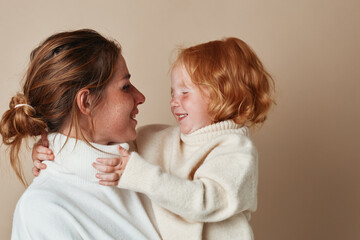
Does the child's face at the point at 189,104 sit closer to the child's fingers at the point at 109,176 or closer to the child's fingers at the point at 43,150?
the child's fingers at the point at 109,176

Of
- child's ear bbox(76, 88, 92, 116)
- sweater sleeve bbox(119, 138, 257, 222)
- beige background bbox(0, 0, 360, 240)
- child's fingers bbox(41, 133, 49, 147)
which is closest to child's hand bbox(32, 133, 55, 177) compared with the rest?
child's fingers bbox(41, 133, 49, 147)

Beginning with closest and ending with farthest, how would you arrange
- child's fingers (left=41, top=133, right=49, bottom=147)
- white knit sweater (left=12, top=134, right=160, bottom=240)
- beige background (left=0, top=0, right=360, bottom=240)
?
white knit sweater (left=12, top=134, right=160, bottom=240) < child's fingers (left=41, top=133, right=49, bottom=147) < beige background (left=0, top=0, right=360, bottom=240)

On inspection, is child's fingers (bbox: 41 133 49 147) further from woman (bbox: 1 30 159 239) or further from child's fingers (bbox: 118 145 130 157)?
child's fingers (bbox: 118 145 130 157)

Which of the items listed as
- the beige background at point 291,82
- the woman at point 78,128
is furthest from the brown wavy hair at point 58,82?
the beige background at point 291,82

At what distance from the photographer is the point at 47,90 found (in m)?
1.71

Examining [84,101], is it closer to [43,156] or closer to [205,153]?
[43,156]

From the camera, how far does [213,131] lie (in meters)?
1.93

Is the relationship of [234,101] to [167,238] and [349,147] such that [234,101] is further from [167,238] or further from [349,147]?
[349,147]

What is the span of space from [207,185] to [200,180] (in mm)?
35

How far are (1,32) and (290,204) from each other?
194cm

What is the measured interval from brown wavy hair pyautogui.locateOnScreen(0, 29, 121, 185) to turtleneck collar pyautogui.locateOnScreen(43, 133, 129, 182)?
0.17ft

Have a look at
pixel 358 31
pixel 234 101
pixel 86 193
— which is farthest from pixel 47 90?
pixel 358 31

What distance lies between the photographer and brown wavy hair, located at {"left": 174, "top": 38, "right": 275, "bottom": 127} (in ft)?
6.40

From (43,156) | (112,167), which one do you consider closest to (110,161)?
(112,167)
